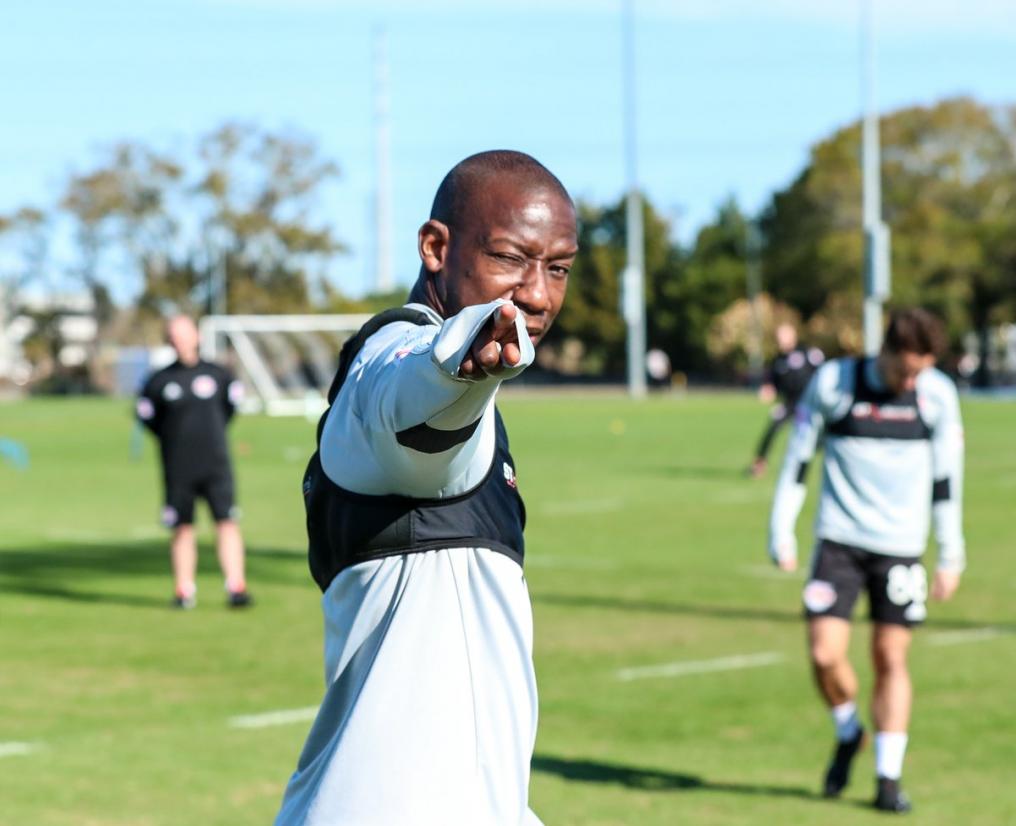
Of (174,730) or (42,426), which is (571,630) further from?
(42,426)

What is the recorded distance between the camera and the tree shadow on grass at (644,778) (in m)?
7.57

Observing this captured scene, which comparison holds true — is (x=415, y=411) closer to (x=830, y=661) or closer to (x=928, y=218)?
(x=830, y=661)

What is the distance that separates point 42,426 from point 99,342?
48.8 metres

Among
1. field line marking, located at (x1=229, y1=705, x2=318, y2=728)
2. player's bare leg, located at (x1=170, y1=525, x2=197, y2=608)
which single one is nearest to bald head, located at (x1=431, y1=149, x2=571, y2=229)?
field line marking, located at (x1=229, y1=705, x2=318, y2=728)

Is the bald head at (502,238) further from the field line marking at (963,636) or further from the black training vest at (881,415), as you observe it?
the field line marking at (963,636)

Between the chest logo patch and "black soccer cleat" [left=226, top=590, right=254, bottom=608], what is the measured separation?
1.57 m

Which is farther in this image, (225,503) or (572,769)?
(225,503)

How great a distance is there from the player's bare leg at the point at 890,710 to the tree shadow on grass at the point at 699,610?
452 centimetres

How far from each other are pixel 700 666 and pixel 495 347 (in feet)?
28.1

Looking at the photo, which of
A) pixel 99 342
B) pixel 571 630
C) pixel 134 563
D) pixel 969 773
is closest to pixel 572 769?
pixel 969 773

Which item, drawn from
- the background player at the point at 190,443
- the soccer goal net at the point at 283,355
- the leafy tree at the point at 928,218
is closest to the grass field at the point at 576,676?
the background player at the point at 190,443

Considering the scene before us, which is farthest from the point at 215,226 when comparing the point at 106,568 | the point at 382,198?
the point at 106,568

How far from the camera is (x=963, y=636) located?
38.1ft

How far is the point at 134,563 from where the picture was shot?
1625 centimetres
